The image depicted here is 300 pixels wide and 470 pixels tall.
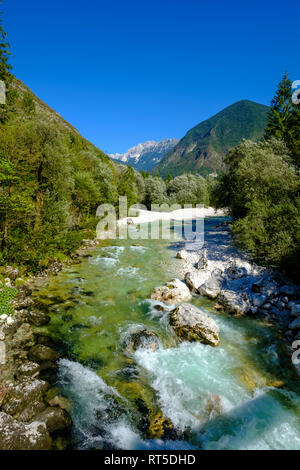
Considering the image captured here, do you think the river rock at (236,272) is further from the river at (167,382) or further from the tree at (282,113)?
the tree at (282,113)

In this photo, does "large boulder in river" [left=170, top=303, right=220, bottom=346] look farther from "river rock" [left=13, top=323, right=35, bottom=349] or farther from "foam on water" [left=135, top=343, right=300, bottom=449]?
"river rock" [left=13, top=323, right=35, bottom=349]

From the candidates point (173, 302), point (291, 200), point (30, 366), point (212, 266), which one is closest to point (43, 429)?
point (30, 366)

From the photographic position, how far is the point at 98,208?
1377 inches

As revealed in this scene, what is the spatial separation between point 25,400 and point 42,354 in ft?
6.12

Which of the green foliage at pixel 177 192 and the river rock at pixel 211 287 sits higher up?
the green foliage at pixel 177 192

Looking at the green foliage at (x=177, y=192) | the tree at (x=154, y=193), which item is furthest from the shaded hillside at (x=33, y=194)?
the green foliage at (x=177, y=192)

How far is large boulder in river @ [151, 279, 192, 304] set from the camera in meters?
11.6

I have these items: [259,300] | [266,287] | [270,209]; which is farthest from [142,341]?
[270,209]

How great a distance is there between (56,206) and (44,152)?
401 centimetres

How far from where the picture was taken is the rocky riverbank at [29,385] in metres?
4.77

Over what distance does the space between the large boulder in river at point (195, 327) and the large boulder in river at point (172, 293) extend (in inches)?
91.1

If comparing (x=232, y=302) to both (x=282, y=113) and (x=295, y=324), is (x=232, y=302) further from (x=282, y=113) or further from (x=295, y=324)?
(x=282, y=113)

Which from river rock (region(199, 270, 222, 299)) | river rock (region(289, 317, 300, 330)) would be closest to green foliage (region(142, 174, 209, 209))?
river rock (region(199, 270, 222, 299))

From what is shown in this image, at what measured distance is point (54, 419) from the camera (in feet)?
17.1
